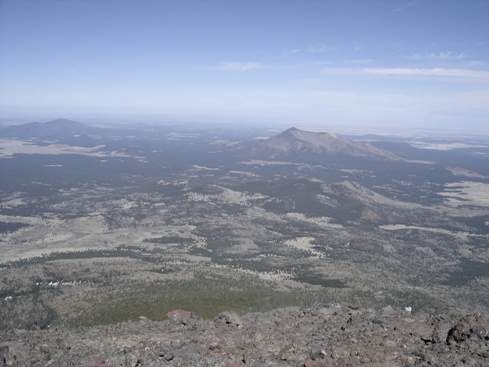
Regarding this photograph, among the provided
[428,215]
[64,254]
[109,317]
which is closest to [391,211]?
[428,215]

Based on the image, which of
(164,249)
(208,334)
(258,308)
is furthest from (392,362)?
(164,249)

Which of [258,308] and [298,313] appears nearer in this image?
[298,313]

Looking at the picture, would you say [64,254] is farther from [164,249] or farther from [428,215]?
[428,215]

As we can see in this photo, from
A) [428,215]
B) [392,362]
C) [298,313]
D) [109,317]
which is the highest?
[392,362]

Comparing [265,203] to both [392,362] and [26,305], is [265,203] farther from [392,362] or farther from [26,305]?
[392,362]

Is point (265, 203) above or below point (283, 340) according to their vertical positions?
below

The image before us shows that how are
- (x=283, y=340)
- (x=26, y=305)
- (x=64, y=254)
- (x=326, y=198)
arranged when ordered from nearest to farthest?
(x=283, y=340)
(x=26, y=305)
(x=64, y=254)
(x=326, y=198)

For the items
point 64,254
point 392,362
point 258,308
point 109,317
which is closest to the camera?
point 392,362
